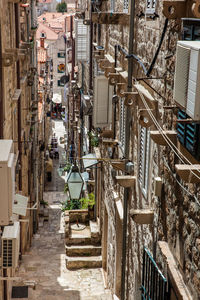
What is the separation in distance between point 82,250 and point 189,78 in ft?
36.5

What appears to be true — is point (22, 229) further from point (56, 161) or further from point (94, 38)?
point (56, 161)

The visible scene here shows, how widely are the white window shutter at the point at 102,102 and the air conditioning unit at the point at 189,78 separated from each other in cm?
738

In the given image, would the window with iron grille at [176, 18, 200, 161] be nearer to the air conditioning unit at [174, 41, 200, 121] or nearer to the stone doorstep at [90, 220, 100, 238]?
the air conditioning unit at [174, 41, 200, 121]

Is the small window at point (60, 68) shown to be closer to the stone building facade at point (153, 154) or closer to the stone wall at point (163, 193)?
the stone building facade at point (153, 154)

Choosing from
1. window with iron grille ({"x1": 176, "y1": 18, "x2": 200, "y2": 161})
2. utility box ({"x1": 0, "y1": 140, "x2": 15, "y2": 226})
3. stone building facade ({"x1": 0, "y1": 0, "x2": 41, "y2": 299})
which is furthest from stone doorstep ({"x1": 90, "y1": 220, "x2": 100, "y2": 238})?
window with iron grille ({"x1": 176, "y1": 18, "x2": 200, "y2": 161})

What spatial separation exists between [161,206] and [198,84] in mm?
2745

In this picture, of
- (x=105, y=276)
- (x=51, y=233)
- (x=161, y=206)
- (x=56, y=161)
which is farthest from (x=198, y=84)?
(x=56, y=161)

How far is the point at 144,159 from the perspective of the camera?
723 cm

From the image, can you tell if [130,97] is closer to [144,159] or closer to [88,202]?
[144,159]

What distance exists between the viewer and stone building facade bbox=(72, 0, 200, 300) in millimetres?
4602

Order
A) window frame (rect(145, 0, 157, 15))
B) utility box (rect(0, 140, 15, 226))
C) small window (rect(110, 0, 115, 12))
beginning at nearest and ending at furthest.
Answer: utility box (rect(0, 140, 15, 226)) < window frame (rect(145, 0, 157, 15)) < small window (rect(110, 0, 115, 12))

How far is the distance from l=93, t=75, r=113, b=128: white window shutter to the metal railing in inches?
215

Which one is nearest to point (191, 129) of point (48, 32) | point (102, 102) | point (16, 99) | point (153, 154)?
point (153, 154)

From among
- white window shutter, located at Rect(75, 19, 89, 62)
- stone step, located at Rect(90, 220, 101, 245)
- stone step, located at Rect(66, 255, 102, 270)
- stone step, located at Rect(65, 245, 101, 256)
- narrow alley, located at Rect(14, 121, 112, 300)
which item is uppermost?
white window shutter, located at Rect(75, 19, 89, 62)
